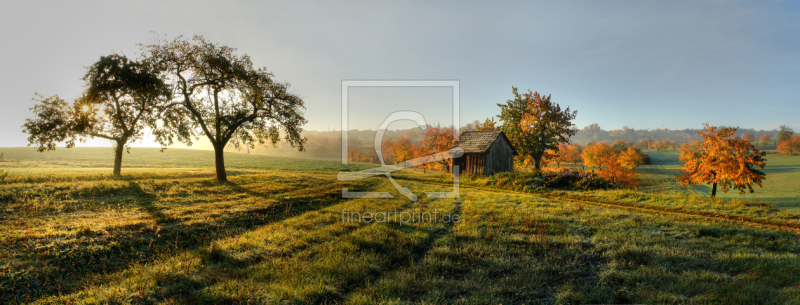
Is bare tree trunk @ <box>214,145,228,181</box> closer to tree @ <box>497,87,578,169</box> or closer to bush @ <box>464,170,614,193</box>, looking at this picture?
bush @ <box>464,170,614,193</box>

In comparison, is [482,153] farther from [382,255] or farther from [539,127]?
[382,255]

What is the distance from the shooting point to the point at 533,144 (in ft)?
123

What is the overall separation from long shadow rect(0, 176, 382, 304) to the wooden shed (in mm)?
22167

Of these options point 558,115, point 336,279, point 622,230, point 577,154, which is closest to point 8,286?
point 336,279

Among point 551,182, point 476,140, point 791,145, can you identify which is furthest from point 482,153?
point 791,145

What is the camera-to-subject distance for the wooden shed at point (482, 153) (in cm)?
3011

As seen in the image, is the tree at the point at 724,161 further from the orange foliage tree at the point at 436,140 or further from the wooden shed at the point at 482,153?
the orange foliage tree at the point at 436,140

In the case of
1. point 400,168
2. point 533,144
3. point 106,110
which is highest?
point 106,110

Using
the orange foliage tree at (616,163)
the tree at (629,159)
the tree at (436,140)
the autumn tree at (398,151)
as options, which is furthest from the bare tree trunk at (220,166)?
the tree at (629,159)

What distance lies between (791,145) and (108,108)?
344 ft

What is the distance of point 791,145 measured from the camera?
57.2m

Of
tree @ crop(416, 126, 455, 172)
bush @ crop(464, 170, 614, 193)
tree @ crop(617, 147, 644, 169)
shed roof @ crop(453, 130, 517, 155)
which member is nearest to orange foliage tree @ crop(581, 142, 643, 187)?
tree @ crop(617, 147, 644, 169)

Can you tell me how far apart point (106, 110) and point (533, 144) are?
4258cm

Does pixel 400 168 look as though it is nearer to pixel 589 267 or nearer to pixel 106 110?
pixel 106 110
